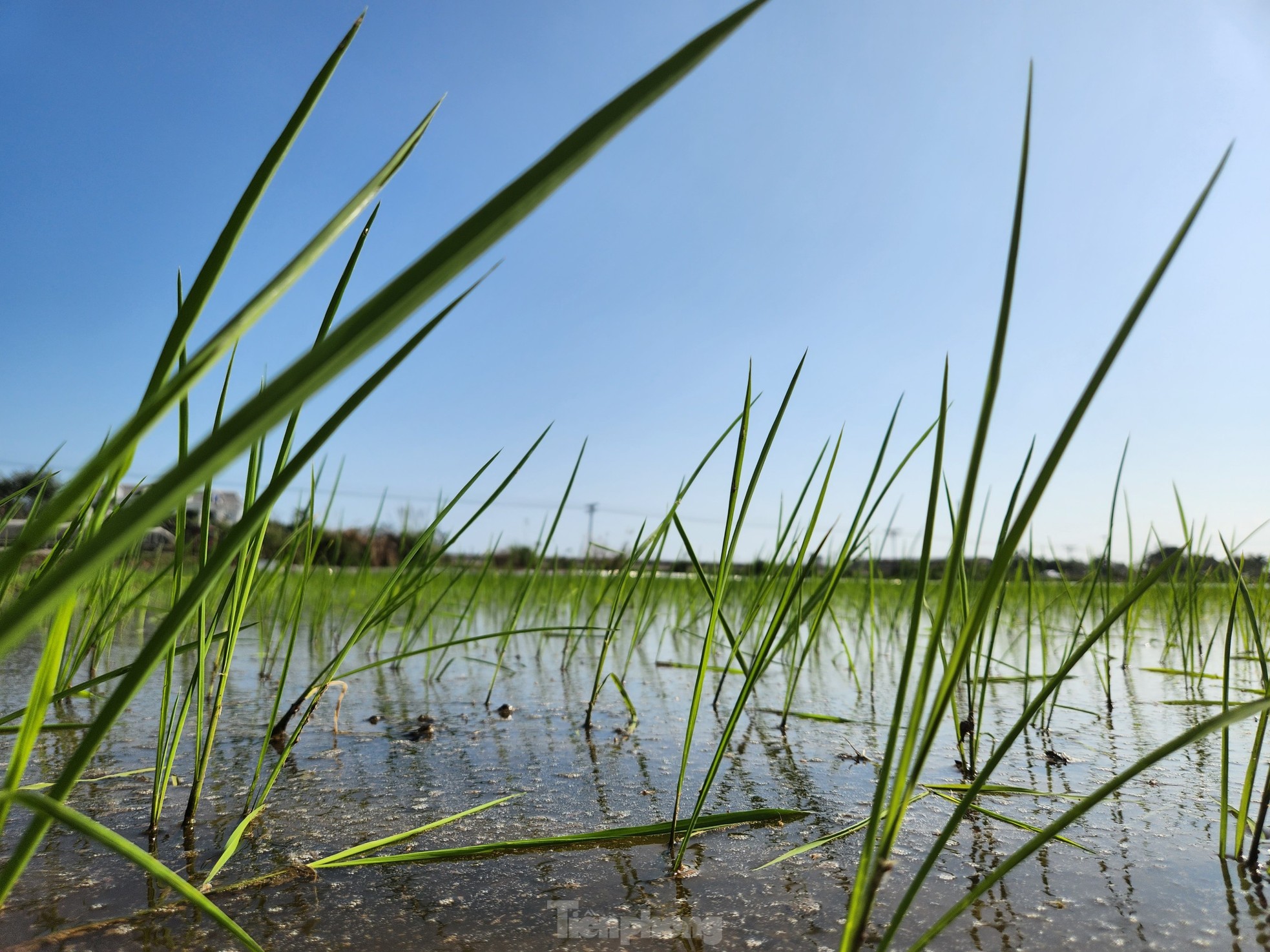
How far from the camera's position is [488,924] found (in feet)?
2.26

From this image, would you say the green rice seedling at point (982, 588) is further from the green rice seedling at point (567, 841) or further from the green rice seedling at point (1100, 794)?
the green rice seedling at point (567, 841)

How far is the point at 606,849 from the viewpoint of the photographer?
0.85 meters

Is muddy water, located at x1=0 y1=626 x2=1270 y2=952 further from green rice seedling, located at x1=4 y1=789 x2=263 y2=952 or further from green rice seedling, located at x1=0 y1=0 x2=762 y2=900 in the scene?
green rice seedling, located at x1=0 y1=0 x2=762 y2=900

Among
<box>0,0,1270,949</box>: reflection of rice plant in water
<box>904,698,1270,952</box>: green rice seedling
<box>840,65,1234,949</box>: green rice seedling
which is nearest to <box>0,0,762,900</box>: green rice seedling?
<box>0,0,1270,949</box>: reflection of rice plant in water

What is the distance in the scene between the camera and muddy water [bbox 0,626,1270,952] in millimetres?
681

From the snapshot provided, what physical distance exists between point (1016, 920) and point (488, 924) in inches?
18.3

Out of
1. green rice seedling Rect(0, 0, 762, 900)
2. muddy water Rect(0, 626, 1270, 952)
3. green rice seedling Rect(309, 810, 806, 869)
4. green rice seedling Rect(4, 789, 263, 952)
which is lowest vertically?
muddy water Rect(0, 626, 1270, 952)

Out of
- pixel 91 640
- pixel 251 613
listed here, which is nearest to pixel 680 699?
pixel 91 640

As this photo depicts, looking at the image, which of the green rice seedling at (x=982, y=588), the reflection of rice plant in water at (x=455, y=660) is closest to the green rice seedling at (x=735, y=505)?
the reflection of rice plant in water at (x=455, y=660)

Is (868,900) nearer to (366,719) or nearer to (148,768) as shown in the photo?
(148,768)

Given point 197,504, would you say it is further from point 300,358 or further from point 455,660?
point 300,358

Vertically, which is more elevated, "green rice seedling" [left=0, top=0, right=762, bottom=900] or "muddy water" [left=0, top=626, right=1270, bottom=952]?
"green rice seedling" [left=0, top=0, right=762, bottom=900]

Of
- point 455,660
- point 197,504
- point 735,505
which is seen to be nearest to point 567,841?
point 735,505

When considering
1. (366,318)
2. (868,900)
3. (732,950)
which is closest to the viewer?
(366,318)
